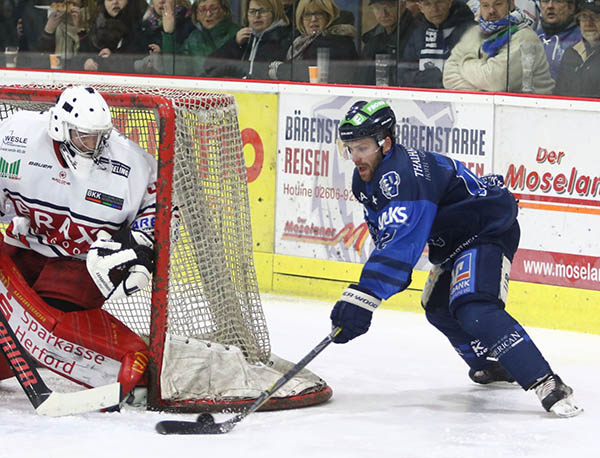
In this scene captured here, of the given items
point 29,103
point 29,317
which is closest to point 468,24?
point 29,103

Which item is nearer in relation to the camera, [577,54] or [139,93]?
[139,93]

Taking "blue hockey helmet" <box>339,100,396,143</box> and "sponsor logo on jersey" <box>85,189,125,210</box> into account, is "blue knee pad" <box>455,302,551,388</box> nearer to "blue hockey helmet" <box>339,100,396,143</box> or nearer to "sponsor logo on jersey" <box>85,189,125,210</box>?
"blue hockey helmet" <box>339,100,396,143</box>

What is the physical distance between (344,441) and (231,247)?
903mm

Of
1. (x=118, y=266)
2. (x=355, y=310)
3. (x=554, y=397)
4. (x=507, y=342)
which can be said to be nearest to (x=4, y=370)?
(x=118, y=266)

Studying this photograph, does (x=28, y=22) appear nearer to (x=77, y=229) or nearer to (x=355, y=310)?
(x=77, y=229)

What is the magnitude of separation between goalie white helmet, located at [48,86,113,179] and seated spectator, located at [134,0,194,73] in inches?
112

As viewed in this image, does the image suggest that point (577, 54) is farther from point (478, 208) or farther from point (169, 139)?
point (169, 139)

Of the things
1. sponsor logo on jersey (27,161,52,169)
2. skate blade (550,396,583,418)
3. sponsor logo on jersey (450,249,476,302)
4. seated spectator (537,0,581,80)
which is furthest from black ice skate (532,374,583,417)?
seated spectator (537,0,581,80)

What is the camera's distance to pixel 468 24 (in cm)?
578

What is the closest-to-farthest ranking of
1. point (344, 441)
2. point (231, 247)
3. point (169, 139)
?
point (344, 441), point (169, 139), point (231, 247)

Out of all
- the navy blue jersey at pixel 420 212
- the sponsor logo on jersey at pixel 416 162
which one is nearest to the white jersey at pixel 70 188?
the navy blue jersey at pixel 420 212

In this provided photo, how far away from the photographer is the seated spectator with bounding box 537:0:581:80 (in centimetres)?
543

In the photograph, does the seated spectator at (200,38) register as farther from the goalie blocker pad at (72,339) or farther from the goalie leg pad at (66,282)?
the goalie blocker pad at (72,339)

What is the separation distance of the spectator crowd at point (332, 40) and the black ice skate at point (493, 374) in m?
1.50
